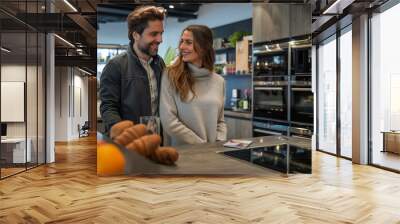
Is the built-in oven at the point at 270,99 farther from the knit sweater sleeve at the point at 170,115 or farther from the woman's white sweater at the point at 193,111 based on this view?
the knit sweater sleeve at the point at 170,115

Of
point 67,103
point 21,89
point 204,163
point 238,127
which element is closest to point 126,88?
point 204,163

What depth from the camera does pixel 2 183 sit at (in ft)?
17.7

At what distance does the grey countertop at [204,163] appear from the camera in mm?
5125

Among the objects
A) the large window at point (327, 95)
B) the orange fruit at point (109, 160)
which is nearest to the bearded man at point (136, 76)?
the orange fruit at point (109, 160)

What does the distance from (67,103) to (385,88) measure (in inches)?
394

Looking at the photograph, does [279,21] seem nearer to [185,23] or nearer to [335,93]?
[185,23]

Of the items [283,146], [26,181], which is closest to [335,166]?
[283,146]

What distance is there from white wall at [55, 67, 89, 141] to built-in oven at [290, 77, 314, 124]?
31.0 ft

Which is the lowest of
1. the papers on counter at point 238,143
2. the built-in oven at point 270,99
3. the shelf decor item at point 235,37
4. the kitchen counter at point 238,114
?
the papers on counter at point 238,143

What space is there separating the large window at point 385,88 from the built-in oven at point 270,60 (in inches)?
83.4

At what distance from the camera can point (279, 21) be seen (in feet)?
17.5

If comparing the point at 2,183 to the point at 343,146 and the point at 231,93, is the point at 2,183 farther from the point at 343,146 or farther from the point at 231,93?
the point at 343,146

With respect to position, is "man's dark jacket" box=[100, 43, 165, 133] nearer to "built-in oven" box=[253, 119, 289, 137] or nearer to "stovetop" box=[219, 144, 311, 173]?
"stovetop" box=[219, 144, 311, 173]

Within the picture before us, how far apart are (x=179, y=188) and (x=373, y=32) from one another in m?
4.50
